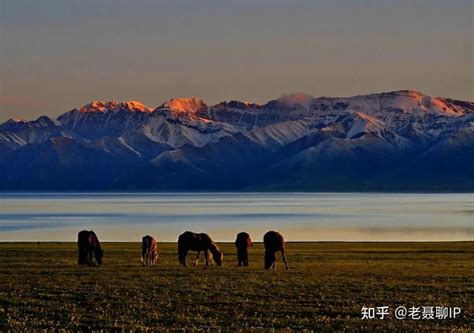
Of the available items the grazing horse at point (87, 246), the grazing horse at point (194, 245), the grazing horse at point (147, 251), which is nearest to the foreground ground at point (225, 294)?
the grazing horse at point (147, 251)

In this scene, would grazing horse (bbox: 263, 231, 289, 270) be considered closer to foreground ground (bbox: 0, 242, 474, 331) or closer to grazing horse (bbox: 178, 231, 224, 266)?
foreground ground (bbox: 0, 242, 474, 331)

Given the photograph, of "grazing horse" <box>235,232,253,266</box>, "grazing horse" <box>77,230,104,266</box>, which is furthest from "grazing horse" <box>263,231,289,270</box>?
"grazing horse" <box>77,230,104,266</box>

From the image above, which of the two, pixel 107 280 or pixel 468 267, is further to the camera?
pixel 468 267

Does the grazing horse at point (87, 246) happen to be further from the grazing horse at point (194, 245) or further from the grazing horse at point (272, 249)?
the grazing horse at point (272, 249)

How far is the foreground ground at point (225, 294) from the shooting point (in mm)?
23266

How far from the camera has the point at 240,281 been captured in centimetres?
3247

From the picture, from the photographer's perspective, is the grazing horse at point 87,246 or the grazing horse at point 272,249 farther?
the grazing horse at point 87,246

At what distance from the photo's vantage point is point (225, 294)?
93.1 feet

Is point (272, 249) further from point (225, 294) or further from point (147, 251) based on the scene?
point (225, 294)

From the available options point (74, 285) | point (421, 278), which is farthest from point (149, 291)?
point (421, 278)

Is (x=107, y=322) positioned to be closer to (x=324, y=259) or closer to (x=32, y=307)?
(x=32, y=307)

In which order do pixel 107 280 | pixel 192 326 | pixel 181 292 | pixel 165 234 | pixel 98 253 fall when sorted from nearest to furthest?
pixel 192 326 < pixel 181 292 < pixel 107 280 < pixel 98 253 < pixel 165 234

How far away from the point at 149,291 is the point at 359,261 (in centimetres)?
1778

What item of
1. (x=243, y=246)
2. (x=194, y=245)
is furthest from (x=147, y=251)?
(x=243, y=246)
